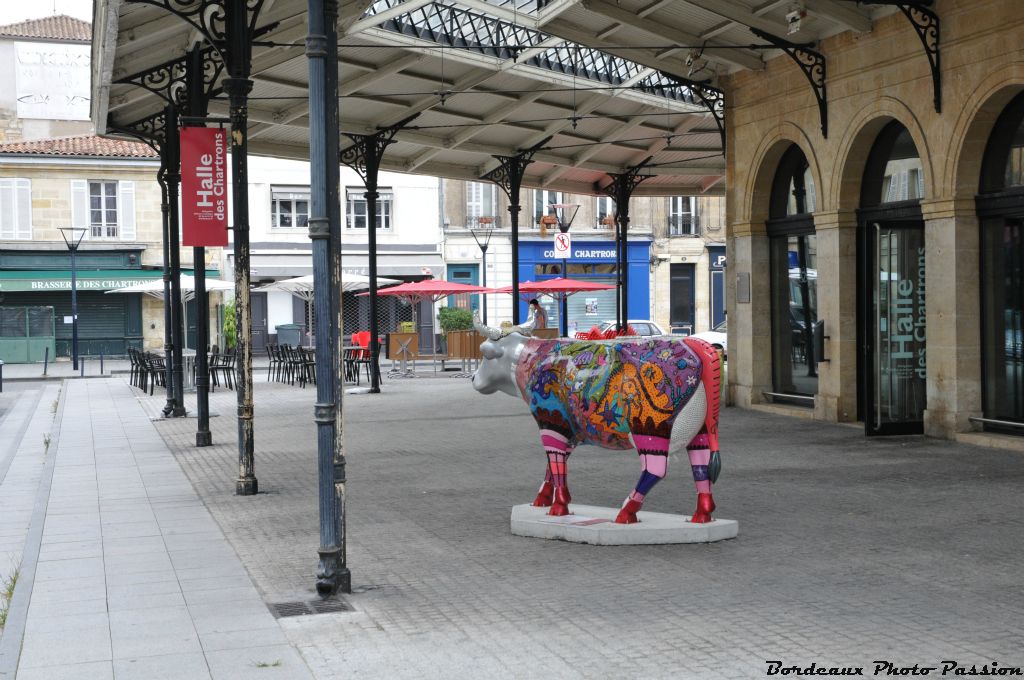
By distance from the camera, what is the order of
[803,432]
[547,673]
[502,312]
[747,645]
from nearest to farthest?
[547,673] < [747,645] < [803,432] < [502,312]

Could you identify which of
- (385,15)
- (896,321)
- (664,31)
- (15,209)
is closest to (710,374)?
(896,321)

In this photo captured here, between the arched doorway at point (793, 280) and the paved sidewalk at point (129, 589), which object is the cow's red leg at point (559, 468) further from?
the arched doorway at point (793, 280)

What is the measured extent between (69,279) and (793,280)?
3197cm

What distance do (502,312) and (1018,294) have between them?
1410 inches

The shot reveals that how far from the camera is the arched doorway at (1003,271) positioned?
43.1 ft

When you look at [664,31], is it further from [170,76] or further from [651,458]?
[651,458]

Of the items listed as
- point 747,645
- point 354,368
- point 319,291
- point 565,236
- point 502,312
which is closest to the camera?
point 747,645

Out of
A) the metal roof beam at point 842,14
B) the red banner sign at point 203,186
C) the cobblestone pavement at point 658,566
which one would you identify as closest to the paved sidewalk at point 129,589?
the cobblestone pavement at point 658,566

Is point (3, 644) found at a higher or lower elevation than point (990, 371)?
lower

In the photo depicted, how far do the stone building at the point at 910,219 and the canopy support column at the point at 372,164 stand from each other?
8196 millimetres

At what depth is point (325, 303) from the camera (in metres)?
6.98

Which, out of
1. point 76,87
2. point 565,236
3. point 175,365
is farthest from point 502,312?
point 175,365

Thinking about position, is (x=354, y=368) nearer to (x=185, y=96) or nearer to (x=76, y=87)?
(x=185, y=96)

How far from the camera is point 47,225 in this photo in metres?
42.9
